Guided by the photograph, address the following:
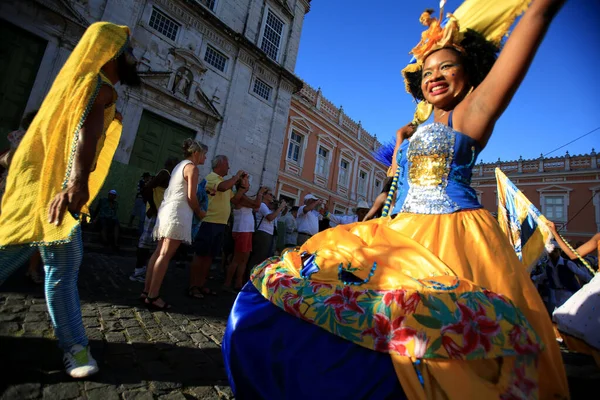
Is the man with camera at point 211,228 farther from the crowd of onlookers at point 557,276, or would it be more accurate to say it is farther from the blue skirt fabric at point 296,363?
the crowd of onlookers at point 557,276

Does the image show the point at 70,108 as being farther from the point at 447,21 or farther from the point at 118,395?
the point at 447,21

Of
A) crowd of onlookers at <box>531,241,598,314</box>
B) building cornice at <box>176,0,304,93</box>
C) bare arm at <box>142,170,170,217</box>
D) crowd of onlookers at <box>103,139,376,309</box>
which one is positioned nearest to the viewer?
crowd of onlookers at <box>103,139,376,309</box>

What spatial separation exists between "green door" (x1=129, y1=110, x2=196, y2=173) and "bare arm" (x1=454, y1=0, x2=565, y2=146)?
10759 millimetres

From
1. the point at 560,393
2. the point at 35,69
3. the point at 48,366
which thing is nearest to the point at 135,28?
the point at 35,69

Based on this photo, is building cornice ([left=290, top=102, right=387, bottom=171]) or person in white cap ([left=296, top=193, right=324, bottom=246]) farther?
building cornice ([left=290, top=102, right=387, bottom=171])

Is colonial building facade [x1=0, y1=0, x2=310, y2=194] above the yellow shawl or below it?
Result: above

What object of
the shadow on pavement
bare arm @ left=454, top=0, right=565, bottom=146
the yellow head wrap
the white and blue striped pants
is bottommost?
the shadow on pavement

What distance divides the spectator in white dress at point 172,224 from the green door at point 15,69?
7729 millimetres

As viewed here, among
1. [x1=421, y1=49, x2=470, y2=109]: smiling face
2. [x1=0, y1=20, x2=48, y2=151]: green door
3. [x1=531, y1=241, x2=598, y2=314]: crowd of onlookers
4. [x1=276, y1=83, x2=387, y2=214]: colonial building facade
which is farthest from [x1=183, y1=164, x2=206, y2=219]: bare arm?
[x1=276, y1=83, x2=387, y2=214]: colonial building facade

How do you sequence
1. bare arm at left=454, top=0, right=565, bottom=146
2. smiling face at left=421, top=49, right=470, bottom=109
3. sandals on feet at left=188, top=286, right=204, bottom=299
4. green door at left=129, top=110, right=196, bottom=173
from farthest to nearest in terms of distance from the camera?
1. green door at left=129, top=110, right=196, bottom=173
2. sandals on feet at left=188, top=286, right=204, bottom=299
3. smiling face at left=421, top=49, right=470, bottom=109
4. bare arm at left=454, top=0, right=565, bottom=146

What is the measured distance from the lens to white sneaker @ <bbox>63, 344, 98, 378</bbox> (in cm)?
165

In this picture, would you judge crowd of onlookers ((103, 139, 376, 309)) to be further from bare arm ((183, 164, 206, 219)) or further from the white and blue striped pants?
the white and blue striped pants

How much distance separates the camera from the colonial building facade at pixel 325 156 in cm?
1711

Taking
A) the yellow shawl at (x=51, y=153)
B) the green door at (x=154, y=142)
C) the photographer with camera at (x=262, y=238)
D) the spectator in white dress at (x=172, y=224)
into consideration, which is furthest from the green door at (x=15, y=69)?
the yellow shawl at (x=51, y=153)
